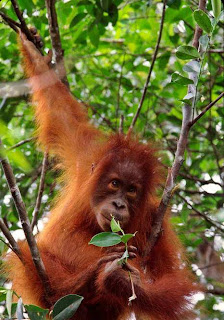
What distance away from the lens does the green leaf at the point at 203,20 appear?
2986 millimetres

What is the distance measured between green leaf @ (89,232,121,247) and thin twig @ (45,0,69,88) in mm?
2661

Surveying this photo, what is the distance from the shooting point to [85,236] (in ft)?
13.6

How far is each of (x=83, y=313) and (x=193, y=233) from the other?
7.93 ft

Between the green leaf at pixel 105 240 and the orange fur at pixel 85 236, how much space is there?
793mm

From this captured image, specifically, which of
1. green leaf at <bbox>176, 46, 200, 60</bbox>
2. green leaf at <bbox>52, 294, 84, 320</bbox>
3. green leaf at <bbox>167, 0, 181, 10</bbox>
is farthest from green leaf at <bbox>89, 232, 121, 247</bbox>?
green leaf at <bbox>167, 0, 181, 10</bbox>

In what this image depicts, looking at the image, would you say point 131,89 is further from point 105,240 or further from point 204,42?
point 105,240

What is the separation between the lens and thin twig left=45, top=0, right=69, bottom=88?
4.61 m

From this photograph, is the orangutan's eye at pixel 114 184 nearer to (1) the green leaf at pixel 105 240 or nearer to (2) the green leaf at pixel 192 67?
(2) the green leaf at pixel 192 67

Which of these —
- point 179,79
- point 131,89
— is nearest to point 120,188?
point 179,79

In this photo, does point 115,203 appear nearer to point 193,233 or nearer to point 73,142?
point 73,142

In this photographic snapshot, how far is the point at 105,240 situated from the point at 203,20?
1.41 m

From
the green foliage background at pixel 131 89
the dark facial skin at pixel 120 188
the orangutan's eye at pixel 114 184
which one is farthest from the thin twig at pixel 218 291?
the orangutan's eye at pixel 114 184

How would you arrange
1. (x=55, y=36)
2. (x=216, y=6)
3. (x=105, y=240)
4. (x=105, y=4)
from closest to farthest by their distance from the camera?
(x=105, y=240), (x=216, y=6), (x=105, y=4), (x=55, y=36)

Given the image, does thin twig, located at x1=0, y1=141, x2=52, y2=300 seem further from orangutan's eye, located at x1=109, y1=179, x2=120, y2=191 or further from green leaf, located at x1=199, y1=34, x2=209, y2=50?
green leaf, located at x1=199, y1=34, x2=209, y2=50
